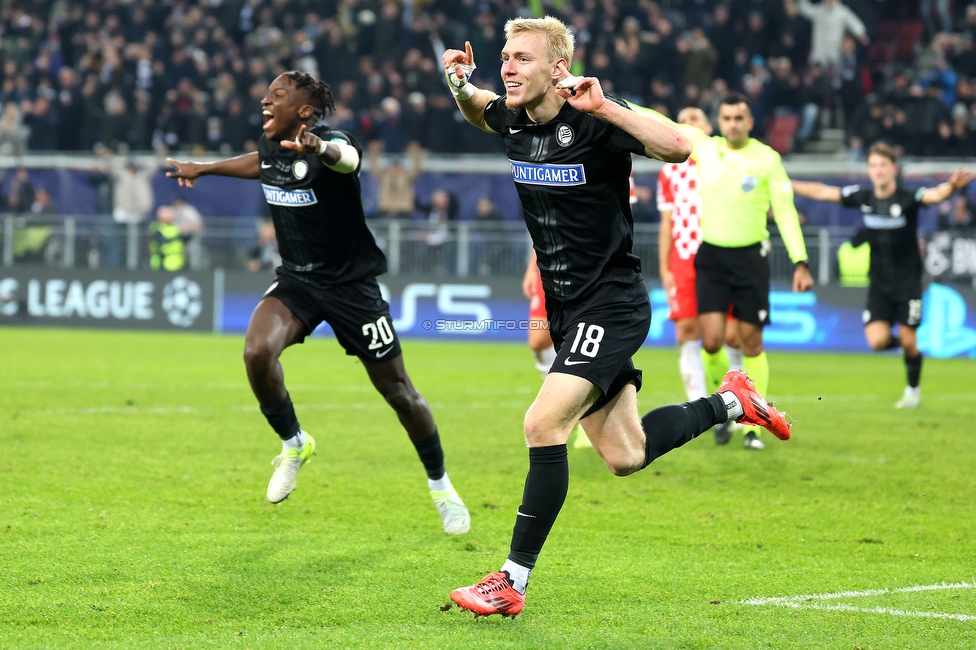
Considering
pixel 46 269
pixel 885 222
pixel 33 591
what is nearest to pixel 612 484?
pixel 33 591

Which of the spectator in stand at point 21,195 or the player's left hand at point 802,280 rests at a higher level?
the player's left hand at point 802,280

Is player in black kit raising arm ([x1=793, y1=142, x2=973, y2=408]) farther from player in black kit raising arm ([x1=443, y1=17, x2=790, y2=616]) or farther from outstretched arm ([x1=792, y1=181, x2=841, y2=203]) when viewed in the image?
player in black kit raising arm ([x1=443, y1=17, x2=790, y2=616])

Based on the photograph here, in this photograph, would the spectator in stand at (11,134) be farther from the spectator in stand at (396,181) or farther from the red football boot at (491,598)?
the red football boot at (491,598)

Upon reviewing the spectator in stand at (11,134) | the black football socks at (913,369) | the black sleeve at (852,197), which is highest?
the spectator in stand at (11,134)

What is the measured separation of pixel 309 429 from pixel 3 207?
673 inches

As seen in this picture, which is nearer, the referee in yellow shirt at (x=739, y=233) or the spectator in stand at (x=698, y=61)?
the referee in yellow shirt at (x=739, y=233)

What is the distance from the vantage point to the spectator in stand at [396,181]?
74.3 ft

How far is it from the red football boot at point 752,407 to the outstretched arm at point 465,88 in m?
1.69

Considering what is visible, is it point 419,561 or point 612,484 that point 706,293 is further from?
point 419,561

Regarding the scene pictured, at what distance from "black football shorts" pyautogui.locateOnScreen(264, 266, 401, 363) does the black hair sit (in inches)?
36.7

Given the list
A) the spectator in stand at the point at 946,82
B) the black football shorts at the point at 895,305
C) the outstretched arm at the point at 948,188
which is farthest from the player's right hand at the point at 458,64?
the spectator in stand at the point at 946,82

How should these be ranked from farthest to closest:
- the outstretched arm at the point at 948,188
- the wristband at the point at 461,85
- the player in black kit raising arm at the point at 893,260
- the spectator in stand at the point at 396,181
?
the spectator in stand at the point at 396,181 < the player in black kit raising arm at the point at 893,260 < the outstretched arm at the point at 948,188 < the wristband at the point at 461,85

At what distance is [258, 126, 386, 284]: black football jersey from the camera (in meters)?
6.62

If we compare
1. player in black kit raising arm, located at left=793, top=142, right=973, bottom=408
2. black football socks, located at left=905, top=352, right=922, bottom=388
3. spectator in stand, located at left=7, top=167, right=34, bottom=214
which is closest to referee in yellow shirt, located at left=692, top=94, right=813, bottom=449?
player in black kit raising arm, located at left=793, top=142, right=973, bottom=408
